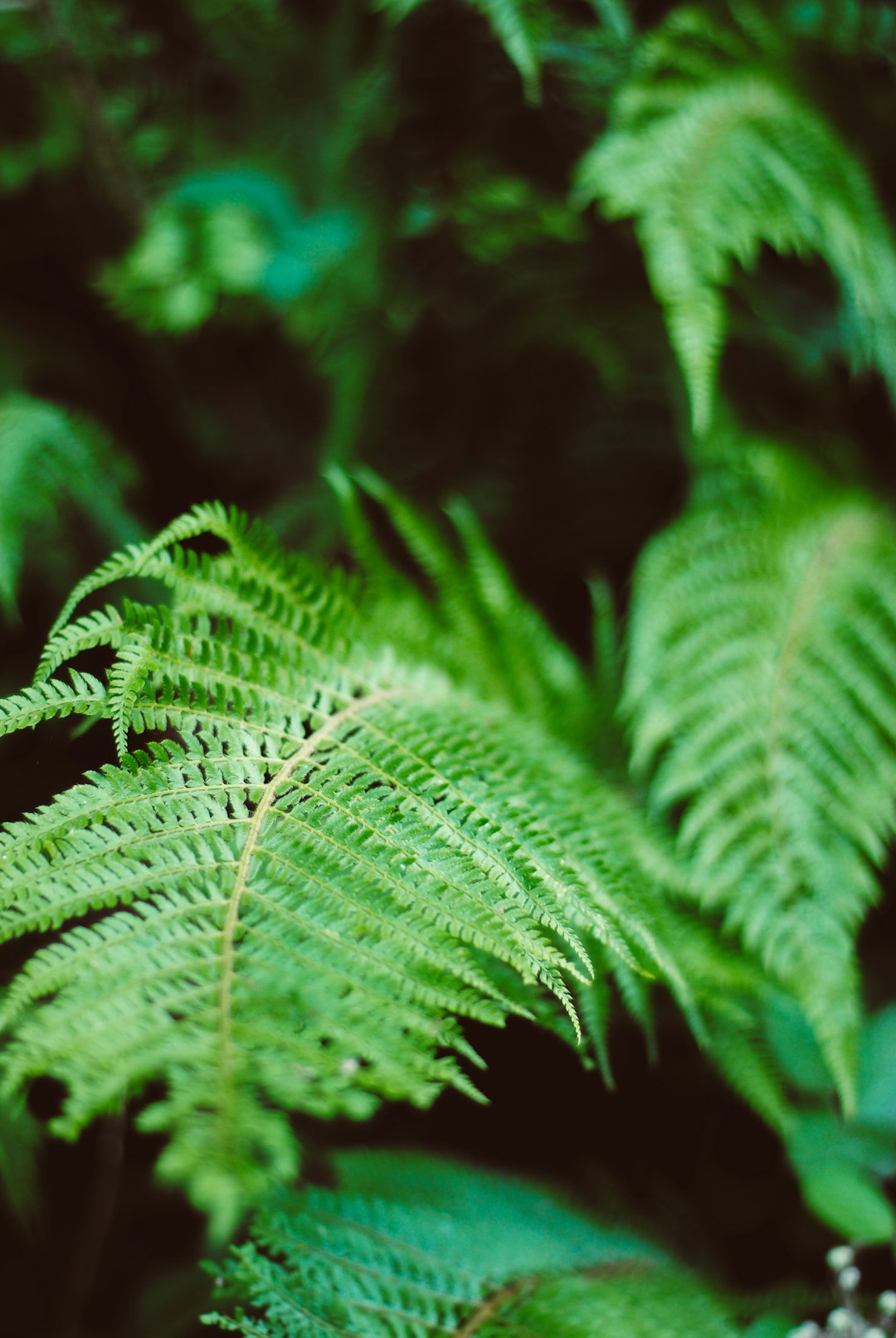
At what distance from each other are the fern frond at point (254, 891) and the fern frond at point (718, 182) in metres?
0.57

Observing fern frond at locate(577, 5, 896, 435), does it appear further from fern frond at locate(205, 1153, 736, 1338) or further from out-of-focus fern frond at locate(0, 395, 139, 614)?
fern frond at locate(205, 1153, 736, 1338)

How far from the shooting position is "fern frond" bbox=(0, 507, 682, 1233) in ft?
1.60

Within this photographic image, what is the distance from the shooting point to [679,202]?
1.05 meters

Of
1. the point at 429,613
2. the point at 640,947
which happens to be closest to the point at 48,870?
the point at 640,947

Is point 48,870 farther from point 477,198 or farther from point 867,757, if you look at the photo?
point 477,198

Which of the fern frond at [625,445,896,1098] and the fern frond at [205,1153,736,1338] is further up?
the fern frond at [625,445,896,1098]

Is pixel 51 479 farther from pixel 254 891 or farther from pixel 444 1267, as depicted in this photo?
pixel 444 1267

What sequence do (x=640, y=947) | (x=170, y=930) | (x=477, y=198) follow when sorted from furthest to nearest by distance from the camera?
1. (x=477, y=198)
2. (x=640, y=947)
3. (x=170, y=930)

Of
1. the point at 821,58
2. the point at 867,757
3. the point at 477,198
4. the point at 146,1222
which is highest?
the point at 821,58

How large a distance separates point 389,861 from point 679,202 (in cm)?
89

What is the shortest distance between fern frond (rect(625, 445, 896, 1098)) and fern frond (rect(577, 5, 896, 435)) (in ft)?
0.63

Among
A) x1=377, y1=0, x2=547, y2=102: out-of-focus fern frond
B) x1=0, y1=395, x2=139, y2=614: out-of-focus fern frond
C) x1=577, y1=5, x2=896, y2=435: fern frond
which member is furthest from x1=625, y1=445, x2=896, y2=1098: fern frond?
x1=0, y1=395, x2=139, y2=614: out-of-focus fern frond

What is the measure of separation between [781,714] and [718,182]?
660 mm

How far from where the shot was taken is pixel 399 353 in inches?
60.1
